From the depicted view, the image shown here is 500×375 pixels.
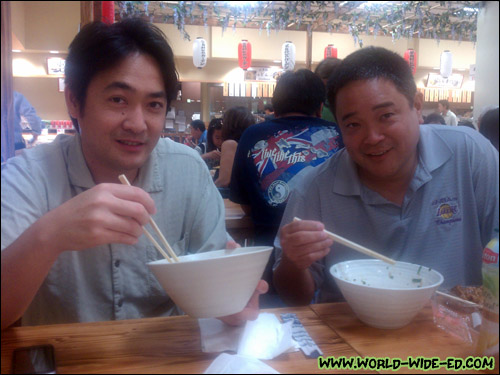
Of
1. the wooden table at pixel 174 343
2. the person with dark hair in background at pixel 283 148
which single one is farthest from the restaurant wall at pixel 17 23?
the person with dark hair in background at pixel 283 148

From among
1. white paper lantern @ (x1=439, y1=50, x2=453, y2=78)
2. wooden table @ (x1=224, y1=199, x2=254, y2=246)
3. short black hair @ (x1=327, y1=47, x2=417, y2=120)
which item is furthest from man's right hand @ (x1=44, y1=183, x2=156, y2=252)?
white paper lantern @ (x1=439, y1=50, x2=453, y2=78)

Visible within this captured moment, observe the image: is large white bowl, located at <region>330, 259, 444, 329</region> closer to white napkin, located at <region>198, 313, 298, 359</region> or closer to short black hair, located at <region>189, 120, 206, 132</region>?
white napkin, located at <region>198, 313, 298, 359</region>

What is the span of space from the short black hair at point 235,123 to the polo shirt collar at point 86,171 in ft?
8.01

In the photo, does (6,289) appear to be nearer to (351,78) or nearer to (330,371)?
(330,371)

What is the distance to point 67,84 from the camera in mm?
1131

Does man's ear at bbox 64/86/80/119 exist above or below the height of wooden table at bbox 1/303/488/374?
above

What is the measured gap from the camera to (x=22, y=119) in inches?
37.7

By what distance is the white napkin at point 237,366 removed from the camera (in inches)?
27.2

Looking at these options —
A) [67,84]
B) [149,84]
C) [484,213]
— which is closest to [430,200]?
[484,213]

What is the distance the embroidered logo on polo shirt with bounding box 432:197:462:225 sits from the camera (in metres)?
1.19

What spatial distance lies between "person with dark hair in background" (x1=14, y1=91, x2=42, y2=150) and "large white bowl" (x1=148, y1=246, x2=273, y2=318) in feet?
1.29

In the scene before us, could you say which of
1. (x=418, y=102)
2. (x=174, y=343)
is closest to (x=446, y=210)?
(x=418, y=102)

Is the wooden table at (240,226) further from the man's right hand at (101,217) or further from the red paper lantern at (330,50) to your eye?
the red paper lantern at (330,50)

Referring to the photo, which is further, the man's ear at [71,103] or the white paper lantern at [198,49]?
the white paper lantern at [198,49]
